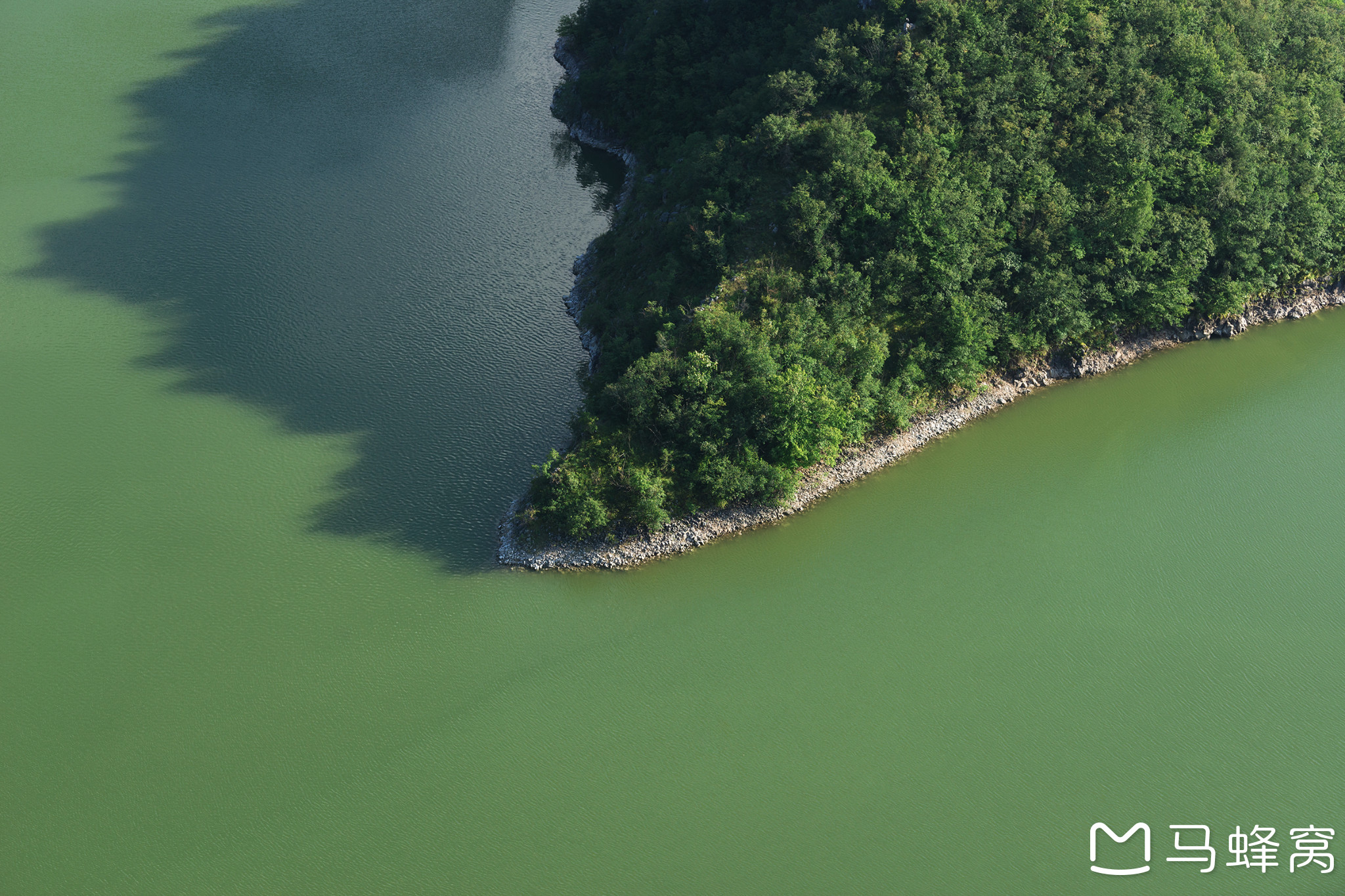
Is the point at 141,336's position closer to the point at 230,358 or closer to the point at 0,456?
the point at 230,358

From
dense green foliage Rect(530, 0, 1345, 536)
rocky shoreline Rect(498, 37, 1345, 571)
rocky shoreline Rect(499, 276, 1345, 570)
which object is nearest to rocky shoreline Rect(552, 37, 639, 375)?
rocky shoreline Rect(498, 37, 1345, 571)

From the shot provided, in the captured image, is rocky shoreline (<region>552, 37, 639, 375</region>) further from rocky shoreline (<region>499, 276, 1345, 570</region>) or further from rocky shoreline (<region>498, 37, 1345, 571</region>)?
rocky shoreline (<region>499, 276, 1345, 570</region>)

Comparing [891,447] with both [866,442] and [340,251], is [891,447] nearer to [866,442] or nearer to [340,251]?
[866,442]

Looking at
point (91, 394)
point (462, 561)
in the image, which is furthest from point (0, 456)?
point (462, 561)

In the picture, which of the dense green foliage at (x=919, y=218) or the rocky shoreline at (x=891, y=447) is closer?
the rocky shoreline at (x=891, y=447)

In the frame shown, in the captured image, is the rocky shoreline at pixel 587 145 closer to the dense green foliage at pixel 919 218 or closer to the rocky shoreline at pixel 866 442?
the rocky shoreline at pixel 866 442

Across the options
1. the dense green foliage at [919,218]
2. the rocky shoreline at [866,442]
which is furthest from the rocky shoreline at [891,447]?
the dense green foliage at [919,218]

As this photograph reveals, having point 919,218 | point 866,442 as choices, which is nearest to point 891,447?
point 866,442
